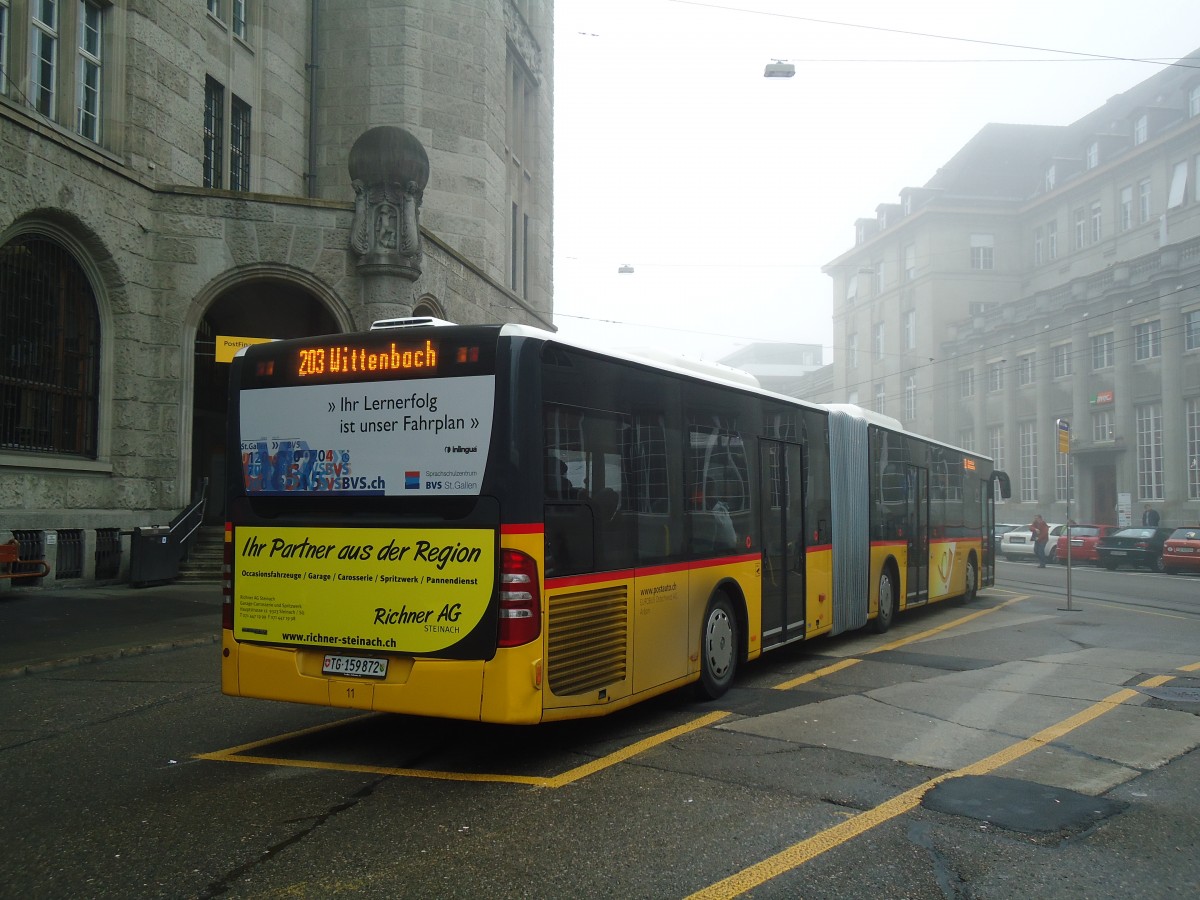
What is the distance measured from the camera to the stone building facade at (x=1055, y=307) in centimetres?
4569

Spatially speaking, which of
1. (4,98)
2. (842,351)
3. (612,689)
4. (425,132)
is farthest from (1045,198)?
(612,689)

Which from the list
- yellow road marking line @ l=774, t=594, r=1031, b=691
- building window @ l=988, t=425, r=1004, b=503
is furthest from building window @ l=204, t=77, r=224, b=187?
building window @ l=988, t=425, r=1004, b=503

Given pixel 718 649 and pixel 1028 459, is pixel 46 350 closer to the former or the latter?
pixel 718 649

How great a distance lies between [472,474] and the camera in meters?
6.21

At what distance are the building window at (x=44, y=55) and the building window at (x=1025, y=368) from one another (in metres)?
49.6

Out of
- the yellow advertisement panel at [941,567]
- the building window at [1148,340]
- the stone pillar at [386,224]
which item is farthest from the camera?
the building window at [1148,340]

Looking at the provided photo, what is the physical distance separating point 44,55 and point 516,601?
604 inches

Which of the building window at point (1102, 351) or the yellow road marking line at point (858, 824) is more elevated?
the building window at point (1102, 351)

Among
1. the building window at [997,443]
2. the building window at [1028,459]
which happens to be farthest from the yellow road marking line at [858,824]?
the building window at [997,443]

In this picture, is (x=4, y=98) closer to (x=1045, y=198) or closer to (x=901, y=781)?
(x=901, y=781)

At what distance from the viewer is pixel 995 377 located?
195ft

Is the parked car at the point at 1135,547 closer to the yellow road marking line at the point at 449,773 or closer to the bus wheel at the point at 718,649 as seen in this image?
the bus wheel at the point at 718,649

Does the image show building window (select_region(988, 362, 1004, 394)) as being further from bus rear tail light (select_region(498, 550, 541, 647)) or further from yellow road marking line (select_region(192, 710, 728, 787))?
bus rear tail light (select_region(498, 550, 541, 647))

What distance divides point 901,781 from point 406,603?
3.11 metres
